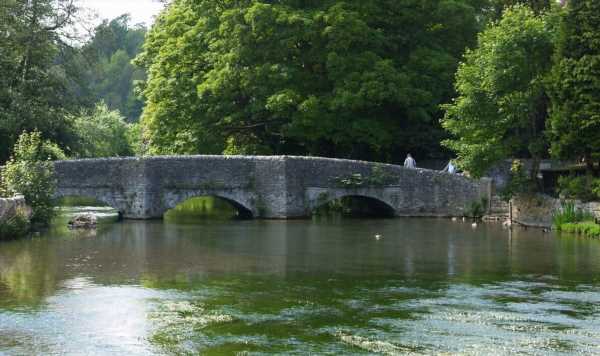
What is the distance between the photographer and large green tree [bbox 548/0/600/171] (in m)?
29.1

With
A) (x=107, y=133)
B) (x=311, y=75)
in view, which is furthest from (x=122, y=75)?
(x=311, y=75)

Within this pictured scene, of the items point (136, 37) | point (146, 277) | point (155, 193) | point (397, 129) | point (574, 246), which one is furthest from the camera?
point (136, 37)

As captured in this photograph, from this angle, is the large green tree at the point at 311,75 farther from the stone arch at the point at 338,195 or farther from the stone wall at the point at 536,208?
the stone wall at the point at 536,208

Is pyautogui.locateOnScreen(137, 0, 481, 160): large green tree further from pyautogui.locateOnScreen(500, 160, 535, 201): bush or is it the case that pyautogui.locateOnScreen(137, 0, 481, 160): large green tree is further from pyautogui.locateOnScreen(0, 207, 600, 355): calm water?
pyautogui.locateOnScreen(0, 207, 600, 355): calm water

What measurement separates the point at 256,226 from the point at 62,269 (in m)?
12.2

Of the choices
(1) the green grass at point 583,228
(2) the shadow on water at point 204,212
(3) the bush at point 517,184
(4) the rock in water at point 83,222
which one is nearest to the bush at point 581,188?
(1) the green grass at point 583,228

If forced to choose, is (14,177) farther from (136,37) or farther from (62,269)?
(136,37)

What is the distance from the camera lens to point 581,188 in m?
30.1

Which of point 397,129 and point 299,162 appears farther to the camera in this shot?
point 397,129

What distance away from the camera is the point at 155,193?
35.7 metres

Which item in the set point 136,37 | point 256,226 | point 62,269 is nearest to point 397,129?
point 256,226

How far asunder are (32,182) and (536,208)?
16267 mm

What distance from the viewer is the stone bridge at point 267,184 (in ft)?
116

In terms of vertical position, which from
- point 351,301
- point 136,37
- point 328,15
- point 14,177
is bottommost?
point 351,301
